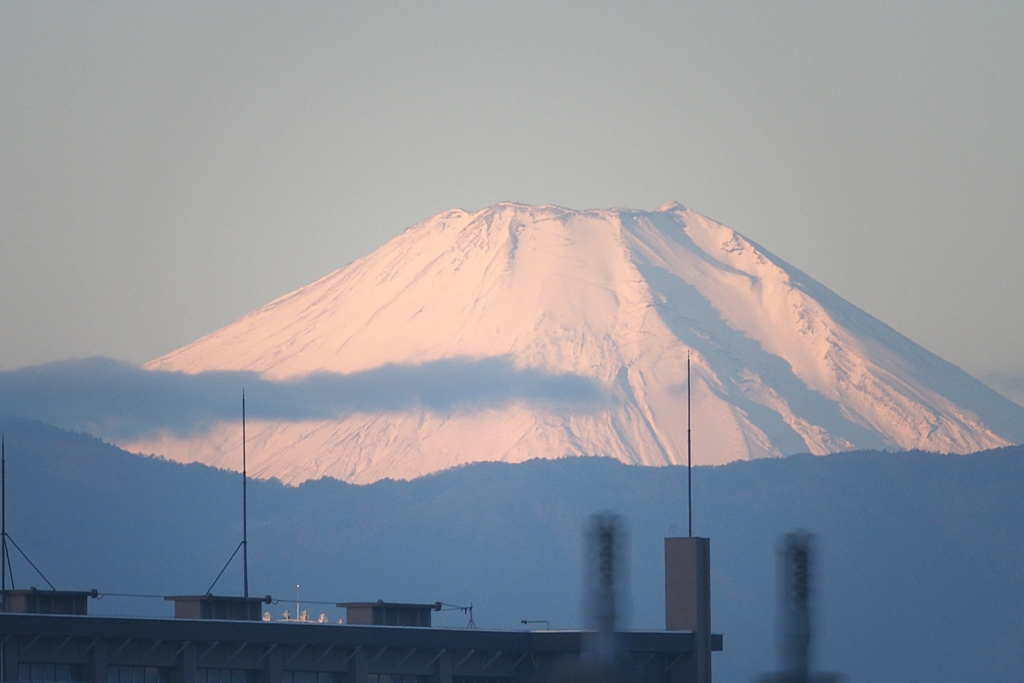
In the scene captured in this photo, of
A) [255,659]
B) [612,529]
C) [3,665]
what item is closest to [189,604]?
[255,659]

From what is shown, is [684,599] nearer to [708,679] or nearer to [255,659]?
[708,679]

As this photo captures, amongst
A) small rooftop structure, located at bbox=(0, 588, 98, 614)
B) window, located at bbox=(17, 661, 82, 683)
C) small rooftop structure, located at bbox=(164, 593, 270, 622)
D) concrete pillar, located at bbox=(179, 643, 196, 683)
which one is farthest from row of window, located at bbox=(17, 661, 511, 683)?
small rooftop structure, located at bbox=(0, 588, 98, 614)

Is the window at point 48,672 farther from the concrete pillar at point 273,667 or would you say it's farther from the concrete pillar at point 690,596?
the concrete pillar at point 690,596

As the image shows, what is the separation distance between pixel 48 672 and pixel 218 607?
652cm

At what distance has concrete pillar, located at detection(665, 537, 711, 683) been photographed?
53.5m

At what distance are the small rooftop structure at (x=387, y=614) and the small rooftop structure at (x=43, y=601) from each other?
297 inches

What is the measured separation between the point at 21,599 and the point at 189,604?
4.75 metres

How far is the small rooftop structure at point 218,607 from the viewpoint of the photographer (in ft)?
174

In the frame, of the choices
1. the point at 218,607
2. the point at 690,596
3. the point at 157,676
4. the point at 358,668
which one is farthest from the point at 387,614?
the point at 690,596

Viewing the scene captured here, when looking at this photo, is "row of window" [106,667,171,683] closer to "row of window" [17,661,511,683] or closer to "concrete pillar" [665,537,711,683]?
"row of window" [17,661,511,683]

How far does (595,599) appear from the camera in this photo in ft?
113

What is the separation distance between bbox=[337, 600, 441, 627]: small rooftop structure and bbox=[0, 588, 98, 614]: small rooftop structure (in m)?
7.56

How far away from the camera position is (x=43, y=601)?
5434 cm

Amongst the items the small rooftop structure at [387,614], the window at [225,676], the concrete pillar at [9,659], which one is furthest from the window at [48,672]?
the small rooftop structure at [387,614]
